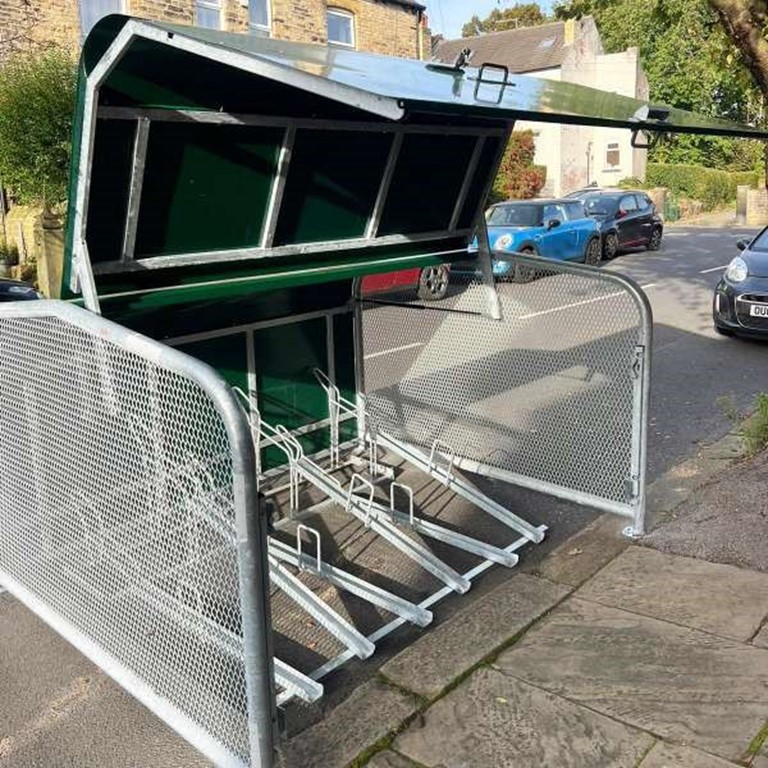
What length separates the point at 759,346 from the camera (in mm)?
10031

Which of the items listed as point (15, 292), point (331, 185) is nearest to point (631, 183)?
point (15, 292)

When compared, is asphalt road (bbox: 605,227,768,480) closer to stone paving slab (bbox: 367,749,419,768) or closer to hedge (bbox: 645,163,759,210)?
stone paving slab (bbox: 367,749,419,768)

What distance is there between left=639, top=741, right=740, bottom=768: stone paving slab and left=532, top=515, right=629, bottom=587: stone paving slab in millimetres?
1295

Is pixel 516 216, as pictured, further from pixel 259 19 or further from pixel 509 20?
pixel 509 20

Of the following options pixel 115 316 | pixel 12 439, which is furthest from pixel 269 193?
pixel 12 439

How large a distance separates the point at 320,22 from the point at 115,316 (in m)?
16.6

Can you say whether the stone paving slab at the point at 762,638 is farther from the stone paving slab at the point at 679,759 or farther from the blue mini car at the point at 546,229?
the blue mini car at the point at 546,229

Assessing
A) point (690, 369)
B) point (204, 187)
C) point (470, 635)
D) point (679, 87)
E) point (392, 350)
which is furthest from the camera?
point (679, 87)

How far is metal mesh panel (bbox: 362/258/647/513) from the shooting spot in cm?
507

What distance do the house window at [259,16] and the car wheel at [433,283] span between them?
13.6 m

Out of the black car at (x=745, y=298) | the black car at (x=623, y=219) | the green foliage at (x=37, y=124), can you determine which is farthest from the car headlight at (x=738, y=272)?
the green foliage at (x=37, y=124)

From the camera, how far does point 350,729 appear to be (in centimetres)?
304

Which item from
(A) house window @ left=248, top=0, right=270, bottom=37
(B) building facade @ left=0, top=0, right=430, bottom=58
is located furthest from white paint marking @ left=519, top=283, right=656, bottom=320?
(A) house window @ left=248, top=0, right=270, bottom=37

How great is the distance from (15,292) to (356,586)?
22.8 feet
